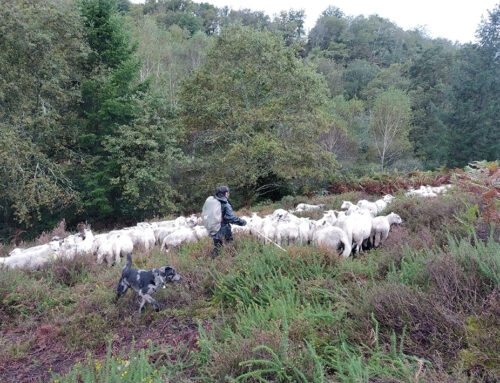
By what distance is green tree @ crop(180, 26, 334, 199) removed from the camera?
18.4 m

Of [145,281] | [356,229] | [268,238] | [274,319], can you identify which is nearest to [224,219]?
[268,238]

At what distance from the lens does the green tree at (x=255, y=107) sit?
1839 centimetres

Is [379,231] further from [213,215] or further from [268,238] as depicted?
[213,215]

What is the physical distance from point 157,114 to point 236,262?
14.3 meters

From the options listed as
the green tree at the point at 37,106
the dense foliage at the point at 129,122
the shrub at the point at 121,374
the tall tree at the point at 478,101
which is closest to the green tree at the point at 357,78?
the tall tree at the point at 478,101

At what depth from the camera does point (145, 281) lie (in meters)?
5.65

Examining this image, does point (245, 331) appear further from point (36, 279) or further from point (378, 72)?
point (378, 72)

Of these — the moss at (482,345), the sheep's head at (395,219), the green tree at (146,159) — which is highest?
the moss at (482,345)

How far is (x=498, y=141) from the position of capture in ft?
93.4

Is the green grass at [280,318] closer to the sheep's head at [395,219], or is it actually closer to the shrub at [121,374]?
the shrub at [121,374]

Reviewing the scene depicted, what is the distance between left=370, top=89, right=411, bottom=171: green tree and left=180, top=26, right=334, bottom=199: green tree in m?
13.8

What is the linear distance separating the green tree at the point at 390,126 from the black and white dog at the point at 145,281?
1086 inches

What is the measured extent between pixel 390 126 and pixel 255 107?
53.7 feet

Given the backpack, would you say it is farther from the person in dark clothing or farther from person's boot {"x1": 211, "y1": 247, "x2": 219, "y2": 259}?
person's boot {"x1": 211, "y1": 247, "x2": 219, "y2": 259}
